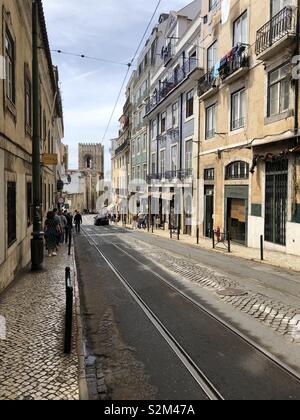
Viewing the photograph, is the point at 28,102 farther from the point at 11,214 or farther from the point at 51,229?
the point at 11,214

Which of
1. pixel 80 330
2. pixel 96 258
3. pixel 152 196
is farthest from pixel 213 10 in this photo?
pixel 80 330

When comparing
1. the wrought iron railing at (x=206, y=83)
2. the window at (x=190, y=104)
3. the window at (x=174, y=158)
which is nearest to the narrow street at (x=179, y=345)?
the wrought iron railing at (x=206, y=83)

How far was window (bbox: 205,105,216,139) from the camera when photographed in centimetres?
2312

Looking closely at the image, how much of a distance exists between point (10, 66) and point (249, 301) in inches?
312

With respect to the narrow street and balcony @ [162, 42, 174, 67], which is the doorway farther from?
the narrow street

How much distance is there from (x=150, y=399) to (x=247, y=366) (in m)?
1.45

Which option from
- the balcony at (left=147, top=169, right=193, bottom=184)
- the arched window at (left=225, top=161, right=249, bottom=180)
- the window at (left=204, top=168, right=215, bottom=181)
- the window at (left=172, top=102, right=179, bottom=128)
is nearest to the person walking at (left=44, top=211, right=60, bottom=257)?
the arched window at (left=225, top=161, right=249, bottom=180)

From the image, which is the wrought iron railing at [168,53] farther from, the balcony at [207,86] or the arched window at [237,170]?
the arched window at [237,170]

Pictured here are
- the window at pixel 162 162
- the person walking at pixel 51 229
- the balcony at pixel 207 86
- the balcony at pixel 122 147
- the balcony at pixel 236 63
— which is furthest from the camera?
the balcony at pixel 122 147

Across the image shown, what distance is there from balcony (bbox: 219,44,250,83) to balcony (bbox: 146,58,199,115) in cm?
490

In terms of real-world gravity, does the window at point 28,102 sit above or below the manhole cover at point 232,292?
above

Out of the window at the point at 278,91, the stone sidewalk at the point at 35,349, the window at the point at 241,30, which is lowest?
the stone sidewalk at the point at 35,349

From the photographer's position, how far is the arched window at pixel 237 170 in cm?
1892

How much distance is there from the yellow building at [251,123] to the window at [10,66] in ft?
31.9
